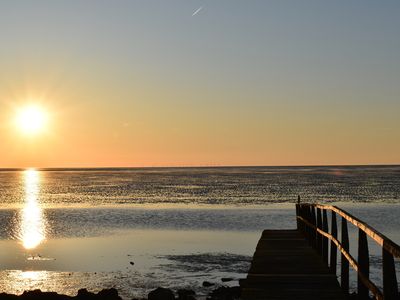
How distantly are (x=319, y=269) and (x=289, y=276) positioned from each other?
916 mm

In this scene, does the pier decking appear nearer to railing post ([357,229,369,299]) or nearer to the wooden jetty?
the wooden jetty

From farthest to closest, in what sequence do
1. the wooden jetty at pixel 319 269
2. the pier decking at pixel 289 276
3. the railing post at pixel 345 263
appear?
the pier decking at pixel 289 276 < the railing post at pixel 345 263 < the wooden jetty at pixel 319 269

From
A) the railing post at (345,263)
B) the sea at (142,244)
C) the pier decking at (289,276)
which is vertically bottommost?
the sea at (142,244)

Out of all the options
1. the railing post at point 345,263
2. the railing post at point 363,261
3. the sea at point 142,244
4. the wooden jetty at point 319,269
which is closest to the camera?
the wooden jetty at point 319,269

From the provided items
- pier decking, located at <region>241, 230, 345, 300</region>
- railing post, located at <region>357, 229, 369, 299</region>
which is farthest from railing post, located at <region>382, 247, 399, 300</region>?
pier decking, located at <region>241, 230, 345, 300</region>

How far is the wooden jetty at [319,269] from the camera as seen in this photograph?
225 inches

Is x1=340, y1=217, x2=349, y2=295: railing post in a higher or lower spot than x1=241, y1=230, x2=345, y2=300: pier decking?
higher

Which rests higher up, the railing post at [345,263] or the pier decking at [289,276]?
the railing post at [345,263]

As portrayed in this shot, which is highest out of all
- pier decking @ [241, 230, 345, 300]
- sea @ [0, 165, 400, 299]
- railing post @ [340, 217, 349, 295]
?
railing post @ [340, 217, 349, 295]

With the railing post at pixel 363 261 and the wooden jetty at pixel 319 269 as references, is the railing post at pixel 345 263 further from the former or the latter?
the railing post at pixel 363 261

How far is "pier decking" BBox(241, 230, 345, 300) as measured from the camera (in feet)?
28.6

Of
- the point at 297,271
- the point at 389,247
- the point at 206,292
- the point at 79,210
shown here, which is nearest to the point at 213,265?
Answer: the point at 206,292

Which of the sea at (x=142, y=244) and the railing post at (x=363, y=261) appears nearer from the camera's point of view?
the railing post at (x=363, y=261)

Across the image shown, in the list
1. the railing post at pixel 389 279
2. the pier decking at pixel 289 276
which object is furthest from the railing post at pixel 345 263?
the railing post at pixel 389 279
